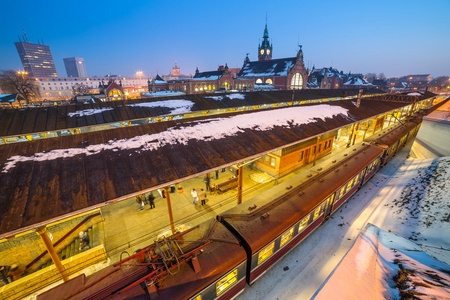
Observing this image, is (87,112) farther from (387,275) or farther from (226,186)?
(387,275)

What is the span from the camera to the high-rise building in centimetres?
18395

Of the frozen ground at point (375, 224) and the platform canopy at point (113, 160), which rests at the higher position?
the platform canopy at point (113, 160)

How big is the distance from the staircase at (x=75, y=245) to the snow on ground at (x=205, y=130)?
16.1ft

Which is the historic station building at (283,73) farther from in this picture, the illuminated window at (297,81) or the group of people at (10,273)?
the group of people at (10,273)

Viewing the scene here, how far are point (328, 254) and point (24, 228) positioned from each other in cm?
1255

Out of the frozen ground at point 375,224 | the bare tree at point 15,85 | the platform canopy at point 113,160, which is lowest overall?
the frozen ground at point 375,224

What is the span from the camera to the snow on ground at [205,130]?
332 inches

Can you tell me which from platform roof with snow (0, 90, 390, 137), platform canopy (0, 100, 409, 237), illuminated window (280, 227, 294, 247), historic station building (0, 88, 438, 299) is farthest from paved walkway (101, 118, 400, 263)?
platform roof with snow (0, 90, 390, 137)

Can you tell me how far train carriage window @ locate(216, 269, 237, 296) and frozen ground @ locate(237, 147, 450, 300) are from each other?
177 centimetres

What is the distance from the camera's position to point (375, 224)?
1159cm

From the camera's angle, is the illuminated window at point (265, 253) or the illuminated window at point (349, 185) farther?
the illuminated window at point (349, 185)

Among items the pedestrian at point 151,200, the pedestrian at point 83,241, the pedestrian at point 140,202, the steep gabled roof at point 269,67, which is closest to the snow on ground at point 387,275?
the pedestrian at point 151,200

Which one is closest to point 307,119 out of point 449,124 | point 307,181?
point 307,181

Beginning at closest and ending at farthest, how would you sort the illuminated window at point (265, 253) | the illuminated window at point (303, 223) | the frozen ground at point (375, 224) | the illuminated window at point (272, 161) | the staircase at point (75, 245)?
the illuminated window at point (265, 253), the frozen ground at point (375, 224), the illuminated window at point (303, 223), the staircase at point (75, 245), the illuminated window at point (272, 161)
